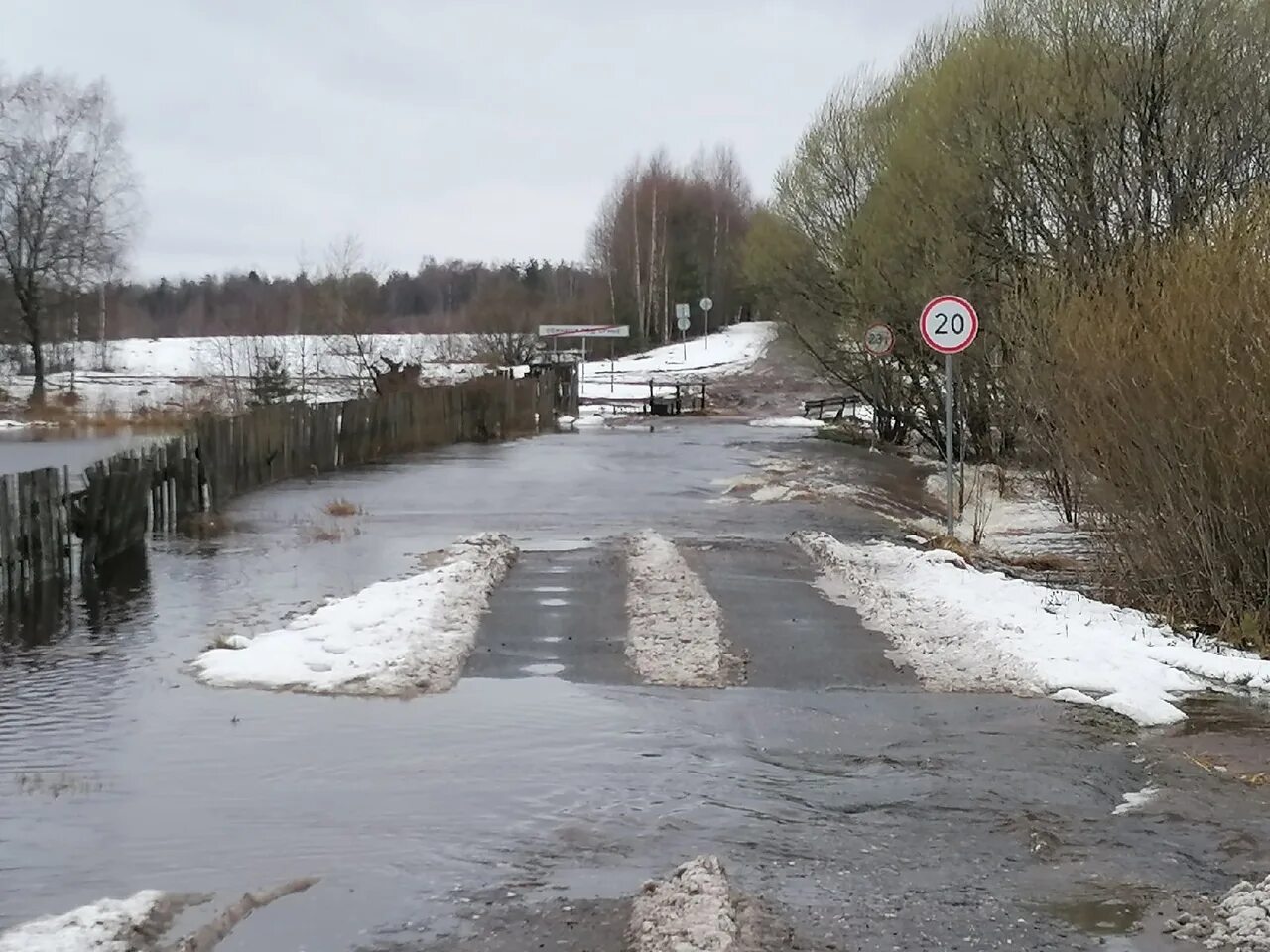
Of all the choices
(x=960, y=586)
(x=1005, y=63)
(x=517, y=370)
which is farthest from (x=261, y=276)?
(x=960, y=586)

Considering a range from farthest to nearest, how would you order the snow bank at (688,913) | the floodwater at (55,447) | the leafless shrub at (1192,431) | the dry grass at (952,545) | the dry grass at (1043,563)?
1. the floodwater at (55,447)
2. the dry grass at (952,545)
3. the dry grass at (1043,563)
4. the leafless shrub at (1192,431)
5. the snow bank at (688,913)

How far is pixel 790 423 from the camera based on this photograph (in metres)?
46.4

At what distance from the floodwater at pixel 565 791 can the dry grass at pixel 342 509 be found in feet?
19.7

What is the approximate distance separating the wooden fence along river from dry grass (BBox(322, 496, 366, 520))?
1.46 m

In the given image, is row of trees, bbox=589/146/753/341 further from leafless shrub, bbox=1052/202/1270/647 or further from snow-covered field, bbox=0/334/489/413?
leafless shrub, bbox=1052/202/1270/647

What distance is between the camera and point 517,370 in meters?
52.3

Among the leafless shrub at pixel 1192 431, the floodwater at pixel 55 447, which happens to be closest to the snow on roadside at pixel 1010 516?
the leafless shrub at pixel 1192 431

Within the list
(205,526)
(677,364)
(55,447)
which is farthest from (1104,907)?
(677,364)

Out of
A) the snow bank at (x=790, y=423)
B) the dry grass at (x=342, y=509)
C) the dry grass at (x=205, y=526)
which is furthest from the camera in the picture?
the snow bank at (x=790, y=423)

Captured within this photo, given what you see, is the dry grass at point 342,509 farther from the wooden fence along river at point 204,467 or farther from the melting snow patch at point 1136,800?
the melting snow patch at point 1136,800

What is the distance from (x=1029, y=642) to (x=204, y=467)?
11247 millimetres

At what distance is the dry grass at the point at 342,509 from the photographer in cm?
1700

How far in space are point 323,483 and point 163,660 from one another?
1238 centimetres

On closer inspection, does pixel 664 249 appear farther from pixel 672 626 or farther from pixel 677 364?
pixel 672 626
